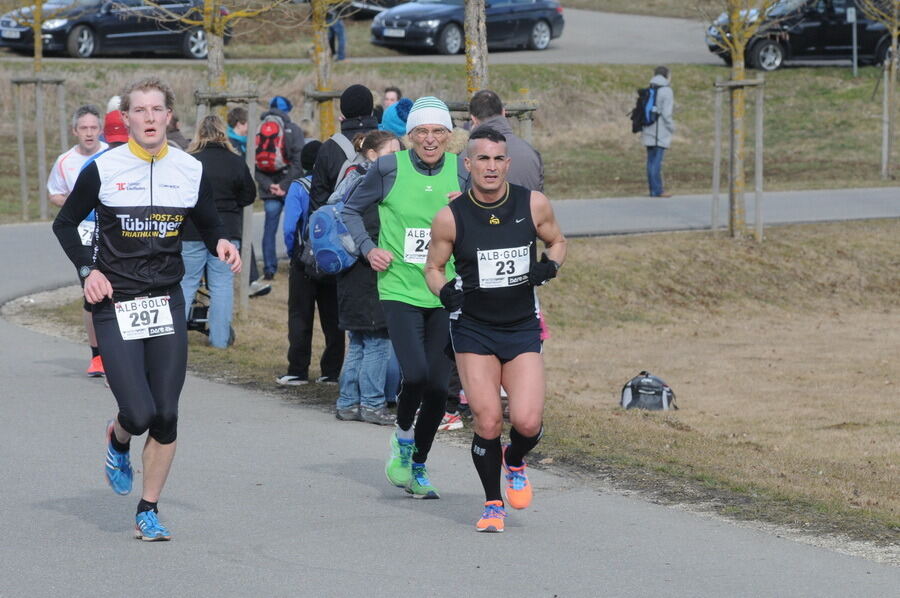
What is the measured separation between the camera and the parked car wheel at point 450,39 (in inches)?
1423

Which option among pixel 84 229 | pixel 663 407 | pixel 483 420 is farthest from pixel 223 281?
pixel 483 420

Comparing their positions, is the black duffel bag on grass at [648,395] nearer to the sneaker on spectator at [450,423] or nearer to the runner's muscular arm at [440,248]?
the sneaker on spectator at [450,423]

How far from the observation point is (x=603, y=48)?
131 ft

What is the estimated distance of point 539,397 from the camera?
6.97m

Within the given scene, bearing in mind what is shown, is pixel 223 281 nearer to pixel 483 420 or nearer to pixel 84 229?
pixel 84 229

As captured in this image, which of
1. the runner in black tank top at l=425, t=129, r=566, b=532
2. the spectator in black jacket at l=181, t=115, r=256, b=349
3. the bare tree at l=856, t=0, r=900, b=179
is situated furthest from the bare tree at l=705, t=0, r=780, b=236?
the runner in black tank top at l=425, t=129, r=566, b=532

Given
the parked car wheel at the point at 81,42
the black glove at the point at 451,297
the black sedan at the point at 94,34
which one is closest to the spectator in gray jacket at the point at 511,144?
the black glove at the point at 451,297

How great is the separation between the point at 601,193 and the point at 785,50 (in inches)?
525

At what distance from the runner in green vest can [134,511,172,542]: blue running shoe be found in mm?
1421

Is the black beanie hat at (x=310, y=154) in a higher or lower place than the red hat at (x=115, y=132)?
lower

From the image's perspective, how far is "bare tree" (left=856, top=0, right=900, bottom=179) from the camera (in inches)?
1043

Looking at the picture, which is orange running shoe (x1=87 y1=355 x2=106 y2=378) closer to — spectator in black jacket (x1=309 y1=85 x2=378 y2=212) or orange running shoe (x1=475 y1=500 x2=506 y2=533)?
spectator in black jacket (x1=309 y1=85 x2=378 y2=212)

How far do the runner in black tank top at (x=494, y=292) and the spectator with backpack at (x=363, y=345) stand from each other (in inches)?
91.7

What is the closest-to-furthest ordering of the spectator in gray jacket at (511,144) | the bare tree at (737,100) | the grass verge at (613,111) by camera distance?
the spectator in gray jacket at (511,144) → the bare tree at (737,100) → the grass verge at (613,111)
